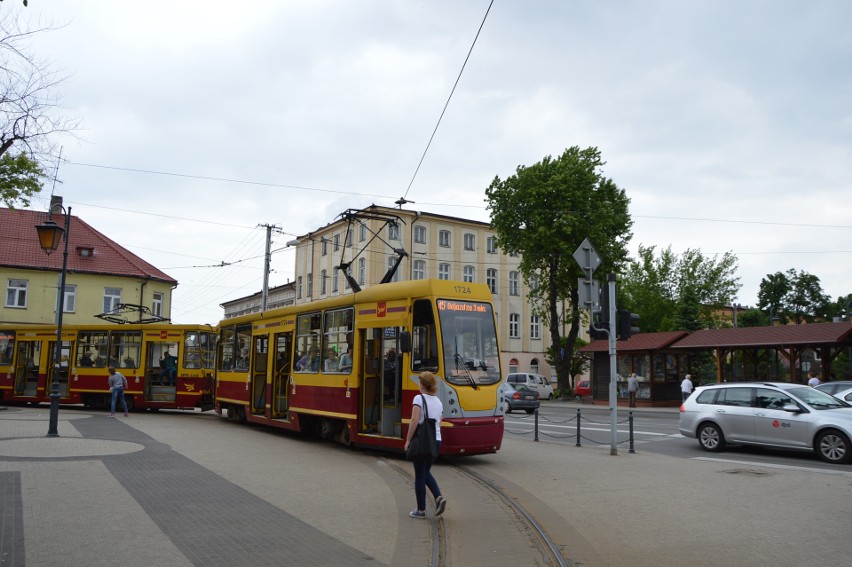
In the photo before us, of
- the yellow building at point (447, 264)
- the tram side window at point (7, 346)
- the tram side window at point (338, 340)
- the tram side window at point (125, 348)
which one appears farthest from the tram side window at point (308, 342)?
Result: the yellow building at point (447, 264)

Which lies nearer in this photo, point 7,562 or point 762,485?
point 7,562

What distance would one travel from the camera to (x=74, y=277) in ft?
152

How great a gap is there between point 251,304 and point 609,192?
165 ft

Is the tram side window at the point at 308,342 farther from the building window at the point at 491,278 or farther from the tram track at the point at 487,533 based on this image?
the building window at the point at 491,278

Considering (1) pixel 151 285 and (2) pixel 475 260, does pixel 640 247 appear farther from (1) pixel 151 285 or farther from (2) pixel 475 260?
(1) pixel 151 285

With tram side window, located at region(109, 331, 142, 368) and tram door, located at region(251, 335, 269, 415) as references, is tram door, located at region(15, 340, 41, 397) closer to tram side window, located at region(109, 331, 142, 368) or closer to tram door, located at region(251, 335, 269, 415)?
tram side window, located at region(109, 331, 142, 368)

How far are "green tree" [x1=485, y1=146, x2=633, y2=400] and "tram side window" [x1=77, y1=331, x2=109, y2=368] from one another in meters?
25.4

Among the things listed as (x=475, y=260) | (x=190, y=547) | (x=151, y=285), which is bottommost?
(x=190, y=547)

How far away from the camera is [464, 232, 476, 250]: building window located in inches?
2429

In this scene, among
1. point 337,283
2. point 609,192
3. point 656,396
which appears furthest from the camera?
point 337,283

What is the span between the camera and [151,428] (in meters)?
18.9

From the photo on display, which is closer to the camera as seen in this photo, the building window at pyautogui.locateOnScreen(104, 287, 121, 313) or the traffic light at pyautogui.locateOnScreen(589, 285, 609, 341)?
the traffic light at pyautogui.locateOnScreen(589, 285, 609, 341)

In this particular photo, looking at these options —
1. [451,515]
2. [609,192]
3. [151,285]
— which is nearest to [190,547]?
[451,515]

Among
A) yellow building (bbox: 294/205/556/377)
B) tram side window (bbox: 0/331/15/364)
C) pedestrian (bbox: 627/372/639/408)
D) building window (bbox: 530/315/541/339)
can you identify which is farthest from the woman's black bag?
building window (bbox: 530/315/541/339)
